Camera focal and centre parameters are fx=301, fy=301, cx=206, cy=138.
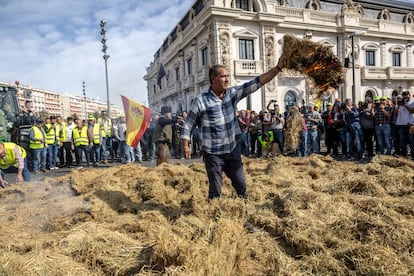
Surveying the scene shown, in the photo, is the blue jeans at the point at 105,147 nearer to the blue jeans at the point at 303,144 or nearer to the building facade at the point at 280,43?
the blue jeans at the point at 303,144

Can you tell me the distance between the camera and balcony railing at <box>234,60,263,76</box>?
23453 millimetres

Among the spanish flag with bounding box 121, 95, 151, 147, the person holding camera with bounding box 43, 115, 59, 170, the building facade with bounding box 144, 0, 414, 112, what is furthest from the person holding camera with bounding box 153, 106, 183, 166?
the building facade with bounding box 144, 0, 414, 112

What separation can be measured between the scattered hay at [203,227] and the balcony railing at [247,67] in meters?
19.0

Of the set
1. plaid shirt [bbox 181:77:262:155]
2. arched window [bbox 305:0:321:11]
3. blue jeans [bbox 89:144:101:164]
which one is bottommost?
blue jeans [bbox 89:144:101:164]

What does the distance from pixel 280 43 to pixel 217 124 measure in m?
17.0

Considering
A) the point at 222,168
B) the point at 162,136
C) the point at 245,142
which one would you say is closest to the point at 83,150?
the point at 162,136

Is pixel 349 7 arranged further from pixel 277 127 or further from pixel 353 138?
pixel 277 127

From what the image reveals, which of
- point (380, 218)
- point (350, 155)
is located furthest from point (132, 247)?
point (350, 155)

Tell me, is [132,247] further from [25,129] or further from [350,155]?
[25,129]

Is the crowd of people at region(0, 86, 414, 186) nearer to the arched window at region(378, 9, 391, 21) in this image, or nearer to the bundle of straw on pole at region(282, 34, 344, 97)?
the bundle of straw on pole at region(282, 34, 344, 97)

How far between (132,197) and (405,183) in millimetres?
4175

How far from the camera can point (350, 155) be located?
31.2 ft

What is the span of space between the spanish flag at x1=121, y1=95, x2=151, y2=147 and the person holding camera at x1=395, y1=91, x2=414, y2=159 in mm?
7115

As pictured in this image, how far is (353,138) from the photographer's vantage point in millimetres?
9391
